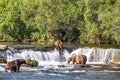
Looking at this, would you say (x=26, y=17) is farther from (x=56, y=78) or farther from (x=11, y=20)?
(x=56, y=78)

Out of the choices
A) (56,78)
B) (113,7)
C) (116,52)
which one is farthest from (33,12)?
(56,78)

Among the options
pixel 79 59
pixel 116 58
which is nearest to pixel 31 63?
pixel 79 59

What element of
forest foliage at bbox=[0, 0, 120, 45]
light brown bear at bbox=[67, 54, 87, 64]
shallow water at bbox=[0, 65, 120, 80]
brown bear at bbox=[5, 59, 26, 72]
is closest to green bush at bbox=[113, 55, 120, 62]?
light brown bear at bbox=[67, 54, 87, 64]

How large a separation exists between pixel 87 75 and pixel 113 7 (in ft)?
128

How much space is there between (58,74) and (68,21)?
39.0 metres

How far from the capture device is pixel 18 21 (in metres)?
91.1

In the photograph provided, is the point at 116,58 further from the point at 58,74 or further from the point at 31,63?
the point at 58,74

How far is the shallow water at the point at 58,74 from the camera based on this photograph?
41.8 metres

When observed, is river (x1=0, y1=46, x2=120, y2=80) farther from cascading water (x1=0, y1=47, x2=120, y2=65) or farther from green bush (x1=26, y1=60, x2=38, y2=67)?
green bush (x1=26, y1=60, x2=38, y2=67)

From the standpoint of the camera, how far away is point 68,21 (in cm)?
8238

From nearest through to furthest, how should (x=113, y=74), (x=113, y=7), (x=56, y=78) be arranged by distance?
(x=56, y=78)
(x=113, y=74)
(x=113, y=7)

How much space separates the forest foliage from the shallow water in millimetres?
28830

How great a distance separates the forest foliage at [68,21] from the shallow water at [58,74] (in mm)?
28830

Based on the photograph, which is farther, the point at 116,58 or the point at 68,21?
the point at 68,21
